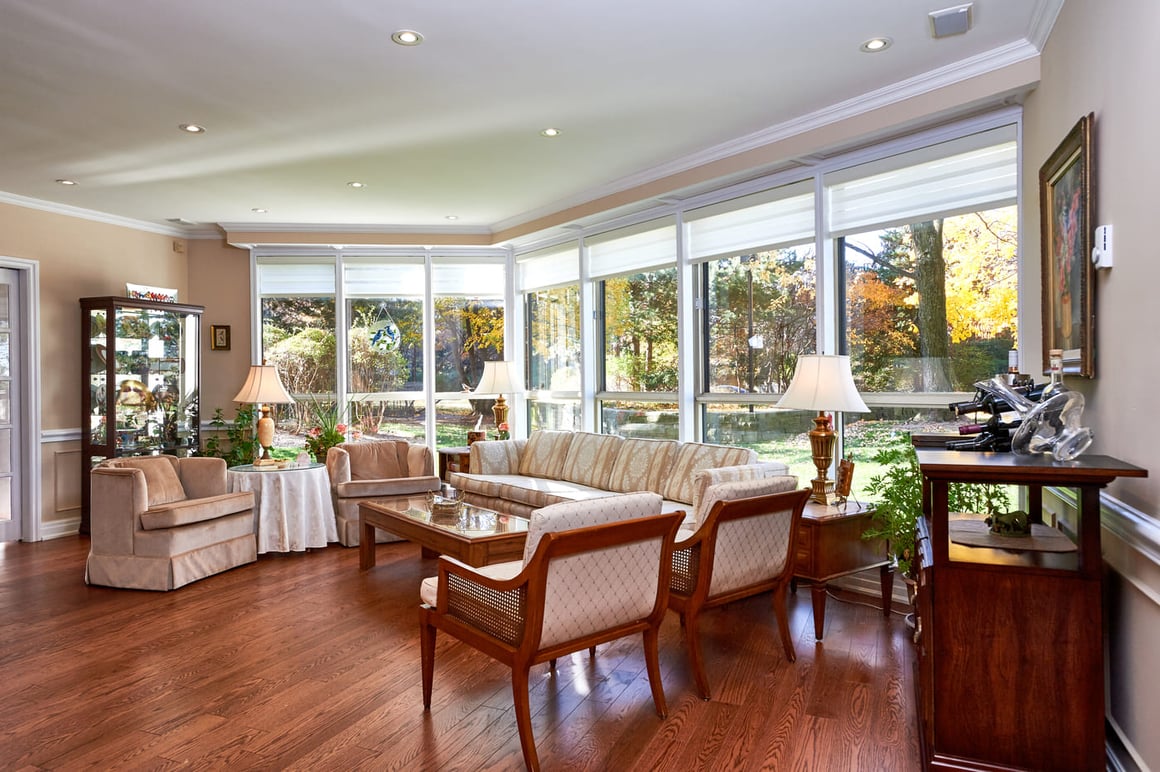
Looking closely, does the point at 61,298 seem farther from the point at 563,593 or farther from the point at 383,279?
the point at 563,593

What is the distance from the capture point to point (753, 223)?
4992 mm

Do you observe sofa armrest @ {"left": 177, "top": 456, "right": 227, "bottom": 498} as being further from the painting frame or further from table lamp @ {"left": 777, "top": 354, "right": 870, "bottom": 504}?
the painting frame

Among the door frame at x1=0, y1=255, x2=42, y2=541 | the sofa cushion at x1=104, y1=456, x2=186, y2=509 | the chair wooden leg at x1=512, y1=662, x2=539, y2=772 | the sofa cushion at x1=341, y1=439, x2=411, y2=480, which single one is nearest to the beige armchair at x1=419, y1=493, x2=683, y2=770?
the chair wooden leg at x1=512, y1=662, x2=539, y2=772

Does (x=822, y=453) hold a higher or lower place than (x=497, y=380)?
lower

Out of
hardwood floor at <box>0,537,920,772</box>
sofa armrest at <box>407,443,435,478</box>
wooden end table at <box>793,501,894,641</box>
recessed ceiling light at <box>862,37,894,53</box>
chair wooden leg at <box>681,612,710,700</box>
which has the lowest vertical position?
hardwood floor at <box>0,537,920,772</box>

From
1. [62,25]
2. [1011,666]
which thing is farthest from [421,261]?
[1011,666]

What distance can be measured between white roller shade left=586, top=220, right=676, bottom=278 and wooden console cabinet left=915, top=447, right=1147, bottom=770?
3754mm

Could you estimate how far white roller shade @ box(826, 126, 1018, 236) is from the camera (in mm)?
3682

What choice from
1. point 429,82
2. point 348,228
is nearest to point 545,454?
point 348,228

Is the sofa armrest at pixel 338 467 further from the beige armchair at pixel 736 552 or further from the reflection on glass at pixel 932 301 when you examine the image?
the reflection on glass at pixel 932 301

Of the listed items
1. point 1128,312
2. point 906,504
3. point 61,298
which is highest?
point 61,298

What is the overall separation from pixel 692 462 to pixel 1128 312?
285 cm

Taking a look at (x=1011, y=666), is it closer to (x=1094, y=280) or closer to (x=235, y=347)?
(x=1094, y=280)

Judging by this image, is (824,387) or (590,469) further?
(590,469)
